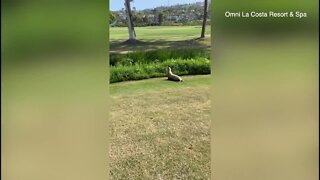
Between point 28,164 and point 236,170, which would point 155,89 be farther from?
point 28,164

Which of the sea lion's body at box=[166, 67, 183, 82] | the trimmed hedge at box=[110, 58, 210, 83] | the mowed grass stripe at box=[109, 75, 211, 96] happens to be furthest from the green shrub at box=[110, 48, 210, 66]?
the mowed grass stripe at box=[109, 75, 211, 96]

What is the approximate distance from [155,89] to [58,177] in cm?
328

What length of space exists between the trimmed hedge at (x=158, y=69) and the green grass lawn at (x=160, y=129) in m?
0.10

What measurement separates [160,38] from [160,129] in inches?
57.8

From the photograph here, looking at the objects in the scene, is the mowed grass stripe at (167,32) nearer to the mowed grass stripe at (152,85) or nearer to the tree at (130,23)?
the tree at (130,23)

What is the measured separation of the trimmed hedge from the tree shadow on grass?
0.29 metres

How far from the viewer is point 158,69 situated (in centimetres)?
614

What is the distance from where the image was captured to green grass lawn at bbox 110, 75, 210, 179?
379cm

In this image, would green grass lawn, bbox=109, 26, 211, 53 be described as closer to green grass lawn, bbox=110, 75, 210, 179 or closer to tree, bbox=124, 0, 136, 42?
tree, bbox=124, 0, 136, 42

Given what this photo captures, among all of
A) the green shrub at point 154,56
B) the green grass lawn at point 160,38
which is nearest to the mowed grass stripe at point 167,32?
the green grass lawn at point 160,38

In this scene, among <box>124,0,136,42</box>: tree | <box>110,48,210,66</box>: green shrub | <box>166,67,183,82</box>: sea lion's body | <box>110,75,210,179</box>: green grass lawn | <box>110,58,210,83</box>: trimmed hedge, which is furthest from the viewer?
<box>166,67,183,82</box>: sea lion's body

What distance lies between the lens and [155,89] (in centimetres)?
591

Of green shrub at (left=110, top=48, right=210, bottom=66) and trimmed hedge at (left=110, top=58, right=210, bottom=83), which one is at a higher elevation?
green shrub at (left=110, top=48, right=210, bottom=66)

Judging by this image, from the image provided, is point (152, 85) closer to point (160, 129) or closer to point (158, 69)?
point (158, 69)
